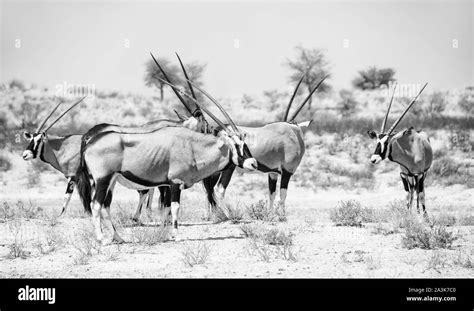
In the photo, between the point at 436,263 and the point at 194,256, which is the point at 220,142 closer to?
the point at 194,256

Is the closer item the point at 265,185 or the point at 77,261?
the point at 77,261

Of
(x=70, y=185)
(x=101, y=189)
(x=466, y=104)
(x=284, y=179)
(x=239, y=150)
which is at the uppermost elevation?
(x=466, y=104)

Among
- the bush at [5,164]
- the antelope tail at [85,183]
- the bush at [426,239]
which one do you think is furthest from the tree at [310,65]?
the bush at [426,239]

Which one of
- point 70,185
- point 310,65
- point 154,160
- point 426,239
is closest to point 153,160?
point 154,160

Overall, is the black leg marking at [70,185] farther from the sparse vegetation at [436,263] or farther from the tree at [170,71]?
the tree at [170,71]

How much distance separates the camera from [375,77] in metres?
49.5

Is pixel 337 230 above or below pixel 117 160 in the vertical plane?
below

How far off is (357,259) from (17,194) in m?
12.8

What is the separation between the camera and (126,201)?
55.6 ft

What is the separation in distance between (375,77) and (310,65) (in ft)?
30.7

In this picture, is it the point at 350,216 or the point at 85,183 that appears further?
the point at 350,216

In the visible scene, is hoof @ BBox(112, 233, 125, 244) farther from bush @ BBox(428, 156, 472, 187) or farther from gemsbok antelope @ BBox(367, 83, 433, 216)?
bush @ BBox(428, 156, 472, 187)
